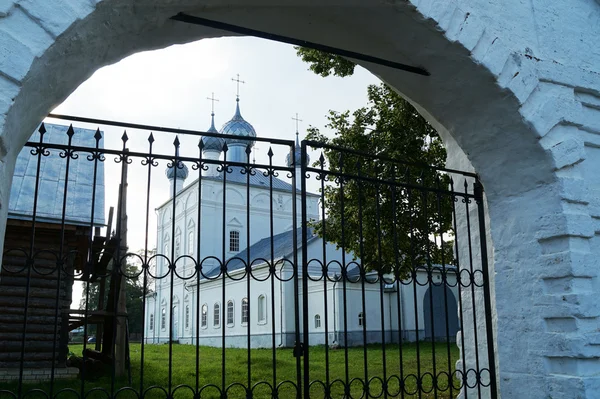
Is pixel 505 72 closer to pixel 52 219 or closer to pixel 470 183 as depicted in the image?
pixel 470 183

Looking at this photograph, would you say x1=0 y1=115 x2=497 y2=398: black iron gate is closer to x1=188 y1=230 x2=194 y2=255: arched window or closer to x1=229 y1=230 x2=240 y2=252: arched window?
x1=188 y1=230 x2=194 y2=255: arched window

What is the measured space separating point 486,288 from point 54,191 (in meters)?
7.20

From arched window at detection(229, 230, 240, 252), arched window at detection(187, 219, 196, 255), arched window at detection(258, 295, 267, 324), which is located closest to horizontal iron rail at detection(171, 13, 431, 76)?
arched window at detection(258, 295, 267, 324)

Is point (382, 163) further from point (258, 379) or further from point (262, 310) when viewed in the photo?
point (262, 310)

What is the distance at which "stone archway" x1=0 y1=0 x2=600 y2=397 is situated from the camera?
12.0 ft

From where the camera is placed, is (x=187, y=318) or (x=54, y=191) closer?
(x=54, y=191)

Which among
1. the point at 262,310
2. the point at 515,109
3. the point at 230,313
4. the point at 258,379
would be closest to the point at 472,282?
the point at 515,109

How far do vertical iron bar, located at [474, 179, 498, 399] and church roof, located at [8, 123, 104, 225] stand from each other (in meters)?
5.63

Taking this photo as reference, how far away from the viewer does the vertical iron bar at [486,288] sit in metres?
4.36

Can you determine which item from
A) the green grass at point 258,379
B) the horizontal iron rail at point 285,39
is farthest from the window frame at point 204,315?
the horizontal iron rail at point 285,39

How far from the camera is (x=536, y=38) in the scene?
408 centimetres

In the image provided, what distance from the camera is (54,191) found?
9.03m

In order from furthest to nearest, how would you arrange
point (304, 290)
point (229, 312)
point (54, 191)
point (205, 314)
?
point (205, 314)
point (229, 312)
point (54, 191)
point (304, 290)

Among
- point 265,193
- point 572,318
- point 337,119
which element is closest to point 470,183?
point 572,318
